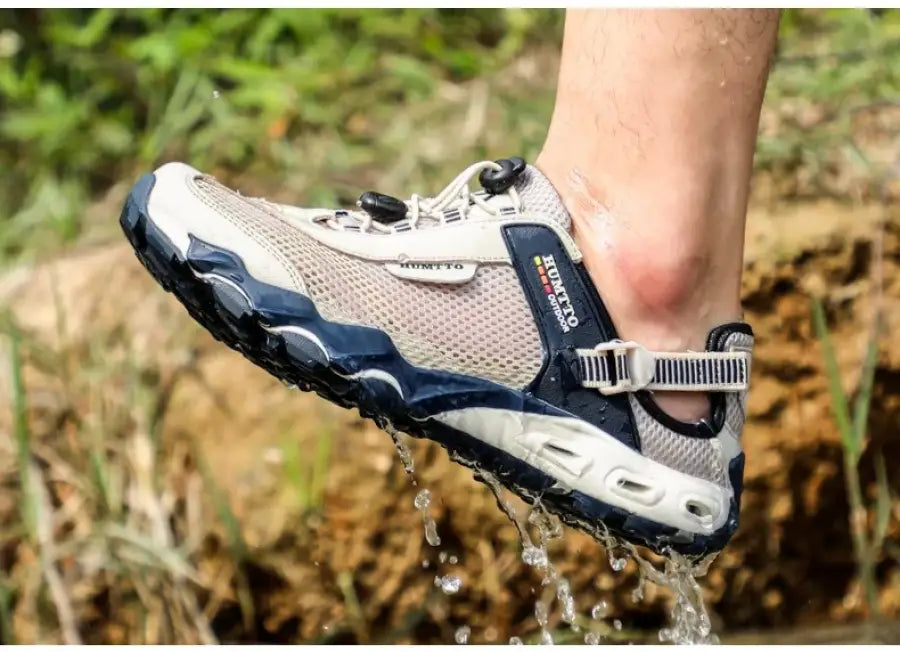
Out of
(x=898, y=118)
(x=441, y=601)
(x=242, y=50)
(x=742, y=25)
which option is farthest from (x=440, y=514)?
(x=242, y=50)

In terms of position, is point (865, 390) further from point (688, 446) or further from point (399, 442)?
point (399, 442)

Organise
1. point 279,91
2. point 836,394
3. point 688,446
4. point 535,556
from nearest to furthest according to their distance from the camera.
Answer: point 688,446 → point 535,556 → point 836,394 → point 279,91

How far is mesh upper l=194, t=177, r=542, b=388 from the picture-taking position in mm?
1143

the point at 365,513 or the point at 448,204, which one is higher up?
the point at 448,204

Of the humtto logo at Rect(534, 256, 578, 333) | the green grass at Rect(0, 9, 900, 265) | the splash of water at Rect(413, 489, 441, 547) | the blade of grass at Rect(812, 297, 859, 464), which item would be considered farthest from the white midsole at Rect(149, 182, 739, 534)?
the green grass at Rect(0, 9, 900, 265)

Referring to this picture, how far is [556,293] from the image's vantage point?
1.20 meters

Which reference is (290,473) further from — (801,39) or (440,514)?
(801,39)

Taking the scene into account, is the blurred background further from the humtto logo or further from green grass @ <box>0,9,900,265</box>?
the humtto logo

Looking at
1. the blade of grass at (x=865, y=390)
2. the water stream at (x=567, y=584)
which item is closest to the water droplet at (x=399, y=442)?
the water stream at (x=567, y=584)

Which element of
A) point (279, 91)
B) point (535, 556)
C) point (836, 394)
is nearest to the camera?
point (535, 556)

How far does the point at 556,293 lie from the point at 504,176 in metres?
0.15

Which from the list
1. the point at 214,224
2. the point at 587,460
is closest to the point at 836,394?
the point at 587,460

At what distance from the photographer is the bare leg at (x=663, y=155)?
1.14 meters

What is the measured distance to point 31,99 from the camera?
9.44 feet
